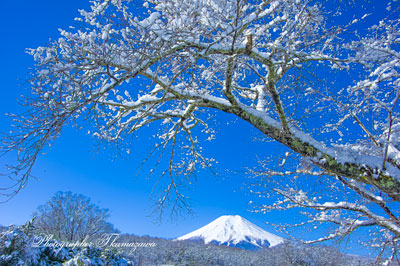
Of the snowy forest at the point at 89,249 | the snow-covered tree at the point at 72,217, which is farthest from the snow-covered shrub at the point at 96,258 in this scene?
the snow-covered tree at the point at 72,217

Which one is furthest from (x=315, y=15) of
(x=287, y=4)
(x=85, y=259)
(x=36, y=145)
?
(x=85, y=259)

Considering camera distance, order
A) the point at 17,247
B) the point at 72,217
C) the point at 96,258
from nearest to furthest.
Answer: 1. the point at 17,247
2. the point at 96,258
3. the point at 72,217

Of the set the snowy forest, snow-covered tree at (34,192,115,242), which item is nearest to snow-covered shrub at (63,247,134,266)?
the snowy forest

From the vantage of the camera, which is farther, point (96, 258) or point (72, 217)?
point (72, 217)

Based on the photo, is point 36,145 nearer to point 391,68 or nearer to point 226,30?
point 226,30

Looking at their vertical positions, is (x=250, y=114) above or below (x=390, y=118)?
above

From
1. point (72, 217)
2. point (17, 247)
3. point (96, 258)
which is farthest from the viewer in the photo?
point (72, 217)

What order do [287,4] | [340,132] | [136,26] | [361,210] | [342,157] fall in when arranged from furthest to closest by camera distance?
[340,132] < [361,210] < [287,4] < [342,157] < [136,26]

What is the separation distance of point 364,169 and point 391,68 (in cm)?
172

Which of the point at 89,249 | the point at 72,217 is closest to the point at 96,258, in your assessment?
the point at 89,249

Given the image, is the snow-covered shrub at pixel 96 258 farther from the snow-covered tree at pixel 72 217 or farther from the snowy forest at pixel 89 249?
the snow-covered tree at pixel 72 217

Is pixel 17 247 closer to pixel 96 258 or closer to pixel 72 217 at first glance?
pixel 96 258

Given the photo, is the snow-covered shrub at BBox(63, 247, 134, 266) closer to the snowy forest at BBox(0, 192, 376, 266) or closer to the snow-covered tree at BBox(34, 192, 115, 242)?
the snowy forest at BBox(0, 192, 376, 266)

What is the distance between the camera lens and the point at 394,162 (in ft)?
10.7
